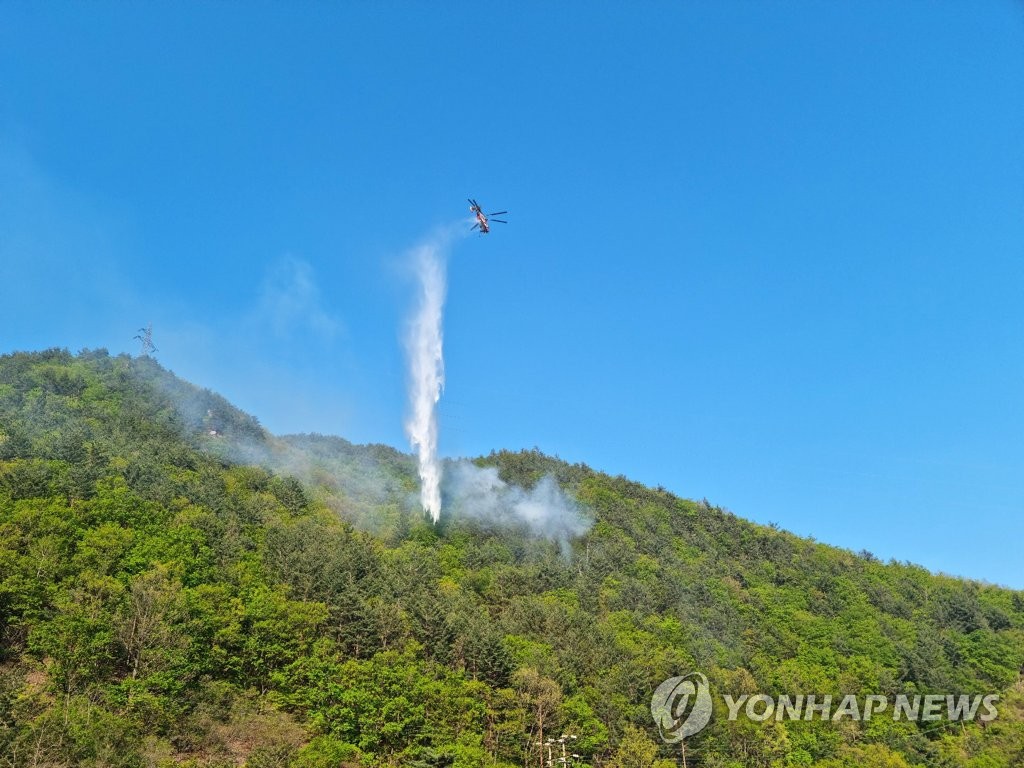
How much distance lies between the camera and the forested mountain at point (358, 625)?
1973 inches

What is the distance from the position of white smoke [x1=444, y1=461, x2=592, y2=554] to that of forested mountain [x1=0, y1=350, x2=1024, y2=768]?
465 cm

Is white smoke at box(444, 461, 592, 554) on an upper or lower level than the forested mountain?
upper

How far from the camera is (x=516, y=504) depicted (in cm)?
15262

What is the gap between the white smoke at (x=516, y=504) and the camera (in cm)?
13962

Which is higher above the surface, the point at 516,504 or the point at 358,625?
the point at 516,504

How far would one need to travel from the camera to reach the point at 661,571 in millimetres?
126312

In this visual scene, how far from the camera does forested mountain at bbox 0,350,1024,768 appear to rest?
1973 inches

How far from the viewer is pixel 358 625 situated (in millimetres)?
63594

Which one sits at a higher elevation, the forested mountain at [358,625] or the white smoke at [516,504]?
the white smoke at [516,504]

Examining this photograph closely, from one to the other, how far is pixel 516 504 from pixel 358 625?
90.4 m

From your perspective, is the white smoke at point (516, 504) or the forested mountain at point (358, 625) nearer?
the forested mountain at point (358, 625)

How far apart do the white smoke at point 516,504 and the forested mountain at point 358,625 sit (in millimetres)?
4652

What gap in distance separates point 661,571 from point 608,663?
192ft

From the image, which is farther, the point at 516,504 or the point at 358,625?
the point at 516,504
